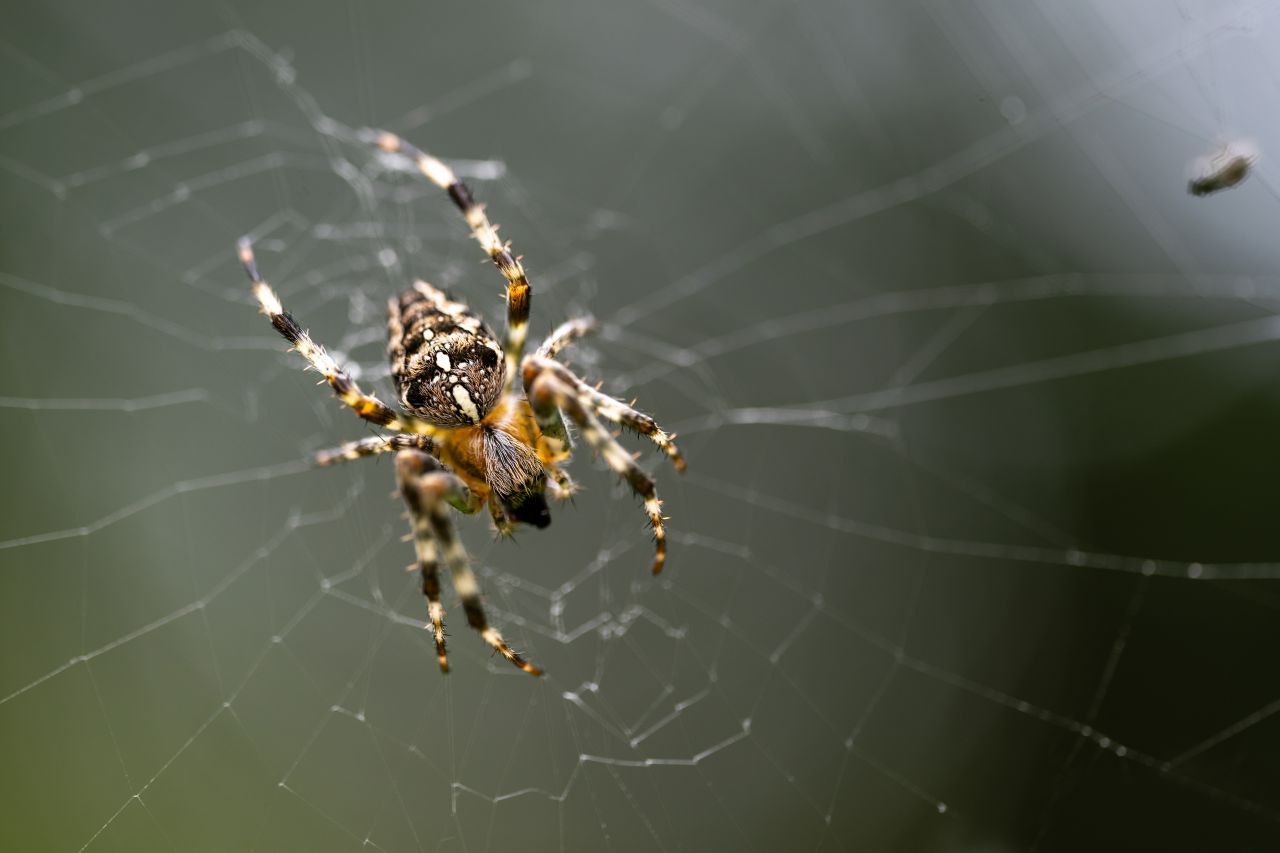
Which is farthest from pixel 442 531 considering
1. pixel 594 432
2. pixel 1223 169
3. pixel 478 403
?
pixel 1223 169

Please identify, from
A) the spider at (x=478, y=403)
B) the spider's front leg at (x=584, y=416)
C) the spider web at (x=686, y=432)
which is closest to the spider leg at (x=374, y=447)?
the spider at (x=478, y=403)

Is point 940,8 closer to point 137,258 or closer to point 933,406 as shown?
point 933,406

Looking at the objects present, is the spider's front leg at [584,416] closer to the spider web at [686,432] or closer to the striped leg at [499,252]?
the striped leg at [499,252]

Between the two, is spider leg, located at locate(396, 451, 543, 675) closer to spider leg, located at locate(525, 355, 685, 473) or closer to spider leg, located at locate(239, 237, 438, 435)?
spider leg, located at locate(239, 237, 438, 435)

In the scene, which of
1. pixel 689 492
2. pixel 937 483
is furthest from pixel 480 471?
pixel 937 483

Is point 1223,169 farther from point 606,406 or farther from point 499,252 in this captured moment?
point 499,252
